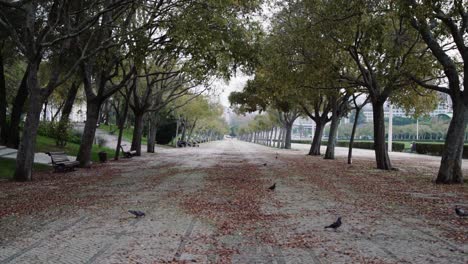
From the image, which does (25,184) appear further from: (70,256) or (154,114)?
(154,114)

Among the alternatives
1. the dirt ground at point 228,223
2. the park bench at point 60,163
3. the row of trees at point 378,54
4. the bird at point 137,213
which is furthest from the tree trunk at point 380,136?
the bird at point 137,213

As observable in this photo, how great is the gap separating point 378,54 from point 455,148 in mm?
4624

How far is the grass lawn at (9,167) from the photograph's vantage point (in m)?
15.3

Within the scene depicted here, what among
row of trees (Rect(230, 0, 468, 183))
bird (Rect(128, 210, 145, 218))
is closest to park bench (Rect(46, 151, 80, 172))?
row of trees (Rect(230, 0, 468, 183))

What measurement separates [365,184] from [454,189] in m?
2.54

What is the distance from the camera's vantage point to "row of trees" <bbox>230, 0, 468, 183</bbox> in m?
13.6

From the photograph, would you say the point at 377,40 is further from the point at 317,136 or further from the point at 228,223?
the point at 317,136

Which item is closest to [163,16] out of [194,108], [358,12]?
[358,12]

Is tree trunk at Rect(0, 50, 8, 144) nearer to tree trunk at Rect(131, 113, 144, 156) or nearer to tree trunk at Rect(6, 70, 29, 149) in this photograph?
tree trunk at Rect(6, 70, 29, 149)

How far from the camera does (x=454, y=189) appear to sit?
13.1 meters

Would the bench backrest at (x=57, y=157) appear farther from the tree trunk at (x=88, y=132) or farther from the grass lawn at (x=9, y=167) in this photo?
the tree trunk at (x=88, y=132)

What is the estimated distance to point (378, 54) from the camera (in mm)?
17047

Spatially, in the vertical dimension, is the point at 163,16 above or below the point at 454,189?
above

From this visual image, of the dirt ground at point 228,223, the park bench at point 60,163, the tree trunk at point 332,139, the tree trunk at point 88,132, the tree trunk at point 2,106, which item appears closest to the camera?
the dirt ground at point 228,223
